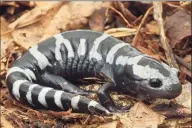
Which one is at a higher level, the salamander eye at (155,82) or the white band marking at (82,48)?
the white band marking at (82,48)

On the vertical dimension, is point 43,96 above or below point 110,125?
above

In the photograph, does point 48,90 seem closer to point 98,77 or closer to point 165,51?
point 98,77

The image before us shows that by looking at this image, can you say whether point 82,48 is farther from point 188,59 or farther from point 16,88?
point 188,59

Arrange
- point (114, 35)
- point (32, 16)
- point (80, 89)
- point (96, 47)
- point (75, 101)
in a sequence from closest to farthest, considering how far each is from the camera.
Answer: point (75, 101) → point (80, 89) → point (96, 47) → point (114, 35) → point (32, 16)

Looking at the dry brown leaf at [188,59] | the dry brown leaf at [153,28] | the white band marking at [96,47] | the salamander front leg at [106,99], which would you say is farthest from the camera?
the dry brown leaf at [153,28]

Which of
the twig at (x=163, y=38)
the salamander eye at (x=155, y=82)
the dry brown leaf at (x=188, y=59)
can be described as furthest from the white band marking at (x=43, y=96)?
the dry brown leaf at (x=188, y=59)

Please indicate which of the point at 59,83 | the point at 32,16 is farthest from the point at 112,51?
the point at 32,16

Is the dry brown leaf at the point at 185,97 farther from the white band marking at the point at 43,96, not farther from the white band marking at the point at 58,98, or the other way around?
the white band marking at the point at 43,96

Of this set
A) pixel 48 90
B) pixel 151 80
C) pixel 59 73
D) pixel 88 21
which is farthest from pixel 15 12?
pixel 151 80
